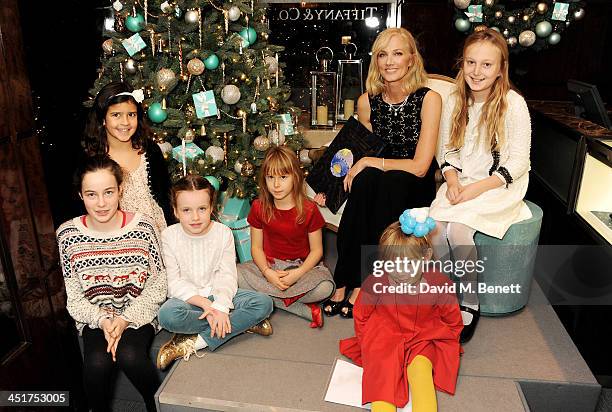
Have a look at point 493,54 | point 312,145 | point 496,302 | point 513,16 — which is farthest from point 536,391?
point 513,16

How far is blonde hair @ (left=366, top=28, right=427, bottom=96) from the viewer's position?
269 cm

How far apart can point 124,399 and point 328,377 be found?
1.08 metres

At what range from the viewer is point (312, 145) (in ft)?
14.2

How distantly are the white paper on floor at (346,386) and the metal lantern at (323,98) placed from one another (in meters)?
2.51

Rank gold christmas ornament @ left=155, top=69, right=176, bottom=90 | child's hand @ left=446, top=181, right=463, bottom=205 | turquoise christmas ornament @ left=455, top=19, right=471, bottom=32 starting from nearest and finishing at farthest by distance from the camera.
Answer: child's hand @ left=446, top=181, right=463, bottom=205 < gold christmas ornament @ left=155, top=69, right=176, bottom=90 < turquoise christmas ornament @ left=455, top=19, right=471, bottom=32

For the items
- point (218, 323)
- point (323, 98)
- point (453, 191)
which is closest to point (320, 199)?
point (453, 191)

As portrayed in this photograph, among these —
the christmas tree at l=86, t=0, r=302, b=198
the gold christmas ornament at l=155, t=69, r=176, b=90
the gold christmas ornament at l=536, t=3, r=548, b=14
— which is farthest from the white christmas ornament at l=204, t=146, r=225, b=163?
the gold christmas ornament at l=536, t=3, r=548, b=14

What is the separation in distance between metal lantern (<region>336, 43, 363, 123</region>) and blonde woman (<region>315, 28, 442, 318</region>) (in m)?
1.63

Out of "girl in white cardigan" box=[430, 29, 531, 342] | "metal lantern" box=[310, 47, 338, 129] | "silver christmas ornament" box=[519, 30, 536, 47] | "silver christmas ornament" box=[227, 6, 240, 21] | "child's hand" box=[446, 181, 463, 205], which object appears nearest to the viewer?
"girl in white cardigan" box=[430, 29, 531, 342]

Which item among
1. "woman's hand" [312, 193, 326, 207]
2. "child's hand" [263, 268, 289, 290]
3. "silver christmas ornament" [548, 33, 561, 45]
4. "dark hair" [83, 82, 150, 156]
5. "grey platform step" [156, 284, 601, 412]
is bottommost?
"grey platform step" [156, 284, 601, 412]

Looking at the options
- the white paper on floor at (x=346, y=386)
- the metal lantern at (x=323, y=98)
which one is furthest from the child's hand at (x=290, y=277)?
the metal lantern at (x=323, y=98)

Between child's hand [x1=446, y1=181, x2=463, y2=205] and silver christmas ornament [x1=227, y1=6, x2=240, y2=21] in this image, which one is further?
silver christmas ornament [x1=227, y1=6, x2=240, y2=21]

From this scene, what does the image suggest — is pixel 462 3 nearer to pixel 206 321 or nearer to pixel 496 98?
pixel 496 98

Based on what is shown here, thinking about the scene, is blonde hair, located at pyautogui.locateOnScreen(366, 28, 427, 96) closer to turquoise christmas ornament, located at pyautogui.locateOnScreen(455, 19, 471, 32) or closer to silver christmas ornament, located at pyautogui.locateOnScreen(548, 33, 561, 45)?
turquoise christmas ornament, located at pyautogui.locateOnScreen(455, 19, 471, 32)
